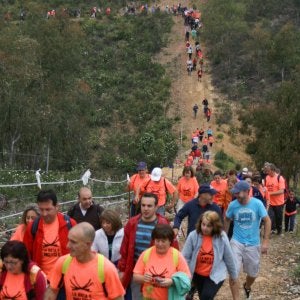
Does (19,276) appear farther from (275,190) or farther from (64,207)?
(64,207)

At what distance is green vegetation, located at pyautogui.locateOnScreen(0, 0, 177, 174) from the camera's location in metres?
23.0

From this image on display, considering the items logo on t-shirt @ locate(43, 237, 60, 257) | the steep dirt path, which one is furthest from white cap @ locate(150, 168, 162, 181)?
the steep dirt path

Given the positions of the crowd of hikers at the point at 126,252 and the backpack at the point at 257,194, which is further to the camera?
the backpack at the point at 257,194

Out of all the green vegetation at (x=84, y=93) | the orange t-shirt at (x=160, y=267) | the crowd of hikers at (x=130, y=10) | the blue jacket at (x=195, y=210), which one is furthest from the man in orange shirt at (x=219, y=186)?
the crowd of hikers at (x=130, y=10)

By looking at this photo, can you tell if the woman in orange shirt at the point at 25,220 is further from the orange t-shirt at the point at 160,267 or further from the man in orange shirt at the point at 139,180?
the man in orange shirt at the point at 139,180

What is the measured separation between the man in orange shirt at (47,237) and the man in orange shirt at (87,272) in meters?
1.04

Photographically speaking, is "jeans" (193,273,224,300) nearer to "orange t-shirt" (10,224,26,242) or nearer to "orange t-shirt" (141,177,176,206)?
"orange t-shirt" (10,224,26,242)

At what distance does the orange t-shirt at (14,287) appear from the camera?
3.90 m

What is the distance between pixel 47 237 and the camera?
4.84m

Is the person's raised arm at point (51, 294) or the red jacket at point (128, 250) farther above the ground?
the red jacket at point (128, 250)

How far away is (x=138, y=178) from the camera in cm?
918

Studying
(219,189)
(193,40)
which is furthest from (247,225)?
(193,40)

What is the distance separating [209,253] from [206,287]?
37 cm

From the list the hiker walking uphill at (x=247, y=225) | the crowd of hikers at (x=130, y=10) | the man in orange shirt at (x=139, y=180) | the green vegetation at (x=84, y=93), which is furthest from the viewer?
the crowd of hikers at (x=130, y=10)
